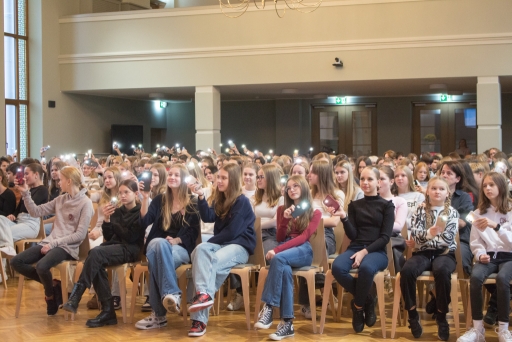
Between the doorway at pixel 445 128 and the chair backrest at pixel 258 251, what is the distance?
41.0 ft

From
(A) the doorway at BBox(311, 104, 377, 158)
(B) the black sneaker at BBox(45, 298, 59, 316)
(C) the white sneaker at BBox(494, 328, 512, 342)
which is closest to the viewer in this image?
(C) the white sneaker at BBox(494, 328, 512, 342)

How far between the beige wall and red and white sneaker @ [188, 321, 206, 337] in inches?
347

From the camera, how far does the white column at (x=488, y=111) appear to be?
478 inches

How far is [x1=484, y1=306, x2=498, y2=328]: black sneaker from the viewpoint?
4863 millimetres

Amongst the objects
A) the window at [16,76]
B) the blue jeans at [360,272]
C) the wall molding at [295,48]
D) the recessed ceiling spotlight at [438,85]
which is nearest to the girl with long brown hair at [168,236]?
the blue jeans at [360,272]

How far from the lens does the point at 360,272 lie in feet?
15.5

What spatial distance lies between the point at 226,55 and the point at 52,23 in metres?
4.17

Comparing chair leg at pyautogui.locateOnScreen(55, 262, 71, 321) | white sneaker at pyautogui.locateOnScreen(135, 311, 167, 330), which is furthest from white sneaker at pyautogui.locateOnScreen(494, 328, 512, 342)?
chair leg at pyautogui.locateOnScreen(55, 262, 71, 321)

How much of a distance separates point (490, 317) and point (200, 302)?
212 cm

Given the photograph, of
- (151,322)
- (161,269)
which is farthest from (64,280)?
(161,269)

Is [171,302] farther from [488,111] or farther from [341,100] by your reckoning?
[341,100]

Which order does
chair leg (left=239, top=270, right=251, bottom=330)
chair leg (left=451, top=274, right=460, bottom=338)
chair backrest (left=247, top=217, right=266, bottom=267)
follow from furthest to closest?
chair backrest (left=247, top=217, right=266, bottom=267), chair leg (left=239, top=270, right=251, bottom=330), chair leg (left=451, top=274, right=460, bottom=338)

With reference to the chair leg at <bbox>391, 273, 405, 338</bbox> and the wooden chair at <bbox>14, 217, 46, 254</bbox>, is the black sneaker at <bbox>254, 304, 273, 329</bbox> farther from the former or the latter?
the wooden chair at <bbox>14, 217, 46, 254</bbox>

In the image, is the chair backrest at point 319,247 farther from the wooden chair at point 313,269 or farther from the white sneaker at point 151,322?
the white sneaker at point 151,322
